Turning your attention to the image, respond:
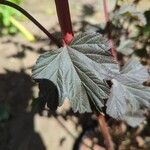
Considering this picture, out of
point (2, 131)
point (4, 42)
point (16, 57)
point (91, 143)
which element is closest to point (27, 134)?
point (2, 131)

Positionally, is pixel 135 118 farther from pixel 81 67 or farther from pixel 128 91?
pixel 81 67

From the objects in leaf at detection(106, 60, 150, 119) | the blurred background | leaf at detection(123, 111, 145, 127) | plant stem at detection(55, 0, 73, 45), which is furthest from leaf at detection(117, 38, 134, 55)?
plant stem at detection(55, 0, 73, 45)

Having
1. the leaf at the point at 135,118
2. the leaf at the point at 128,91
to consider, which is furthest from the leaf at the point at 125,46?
the leaf at the point at 128,91

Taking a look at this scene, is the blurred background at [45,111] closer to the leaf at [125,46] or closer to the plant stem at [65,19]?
the leaf at [125,46]

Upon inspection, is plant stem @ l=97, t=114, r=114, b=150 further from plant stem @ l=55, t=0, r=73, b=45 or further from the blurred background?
the blurred background

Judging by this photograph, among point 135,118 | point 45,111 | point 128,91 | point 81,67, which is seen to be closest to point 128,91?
point 128,91

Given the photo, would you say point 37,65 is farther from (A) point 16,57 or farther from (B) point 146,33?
(A) point 16,57
